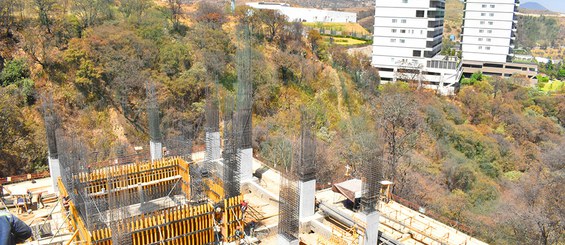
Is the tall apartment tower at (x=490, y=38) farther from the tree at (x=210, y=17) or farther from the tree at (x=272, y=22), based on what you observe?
the tree at (x=210, y=17)

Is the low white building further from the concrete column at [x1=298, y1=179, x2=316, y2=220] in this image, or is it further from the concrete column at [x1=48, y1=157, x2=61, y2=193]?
the concrete column at [x1=298, y1=179, x2=316, y2=220]

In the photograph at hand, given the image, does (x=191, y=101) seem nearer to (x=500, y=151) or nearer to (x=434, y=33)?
(x=500, y=151)

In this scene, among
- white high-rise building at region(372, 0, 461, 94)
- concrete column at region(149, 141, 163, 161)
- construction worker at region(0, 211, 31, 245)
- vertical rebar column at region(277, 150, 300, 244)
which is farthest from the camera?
white high-rise building at region(372, 0, 461, 94)

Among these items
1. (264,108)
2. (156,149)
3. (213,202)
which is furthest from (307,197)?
(264,108)

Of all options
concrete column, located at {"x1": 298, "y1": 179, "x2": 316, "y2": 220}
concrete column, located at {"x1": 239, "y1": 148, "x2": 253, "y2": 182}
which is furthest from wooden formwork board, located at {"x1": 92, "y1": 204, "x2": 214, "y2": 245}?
concrete column, located at {"x1": 239, "y1": 148, "x2": 253, "y2": 182}

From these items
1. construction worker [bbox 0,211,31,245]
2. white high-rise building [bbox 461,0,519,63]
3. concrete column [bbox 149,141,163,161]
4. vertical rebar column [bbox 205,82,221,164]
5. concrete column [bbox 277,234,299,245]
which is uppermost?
white high-rise building [bbox 461,0,519,63]

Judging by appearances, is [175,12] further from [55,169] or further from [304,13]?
[304,13]
